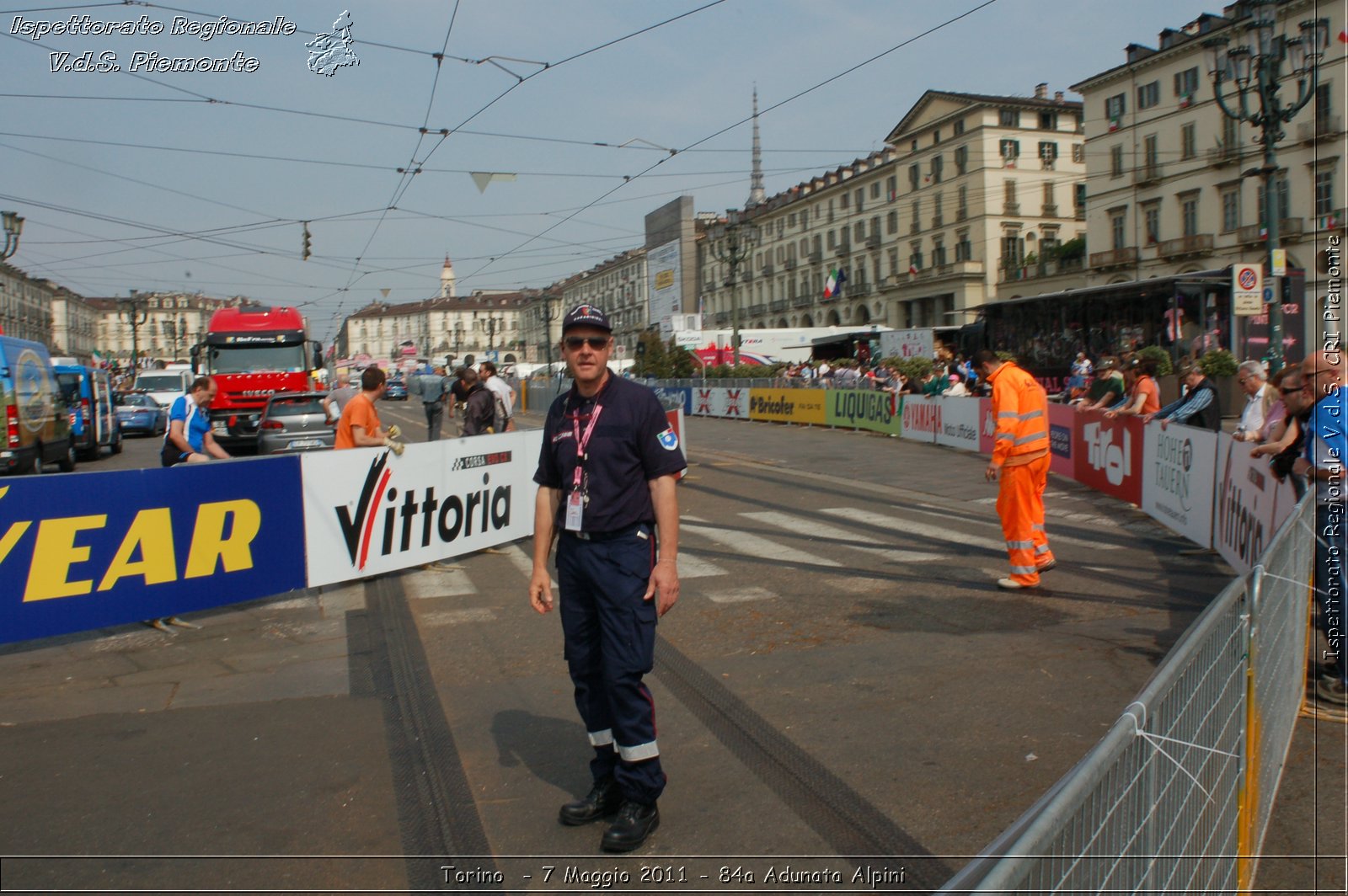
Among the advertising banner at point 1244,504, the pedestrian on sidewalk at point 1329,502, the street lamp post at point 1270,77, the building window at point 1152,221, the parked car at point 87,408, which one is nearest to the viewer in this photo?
the pedestrian on sidewalk at point 1329,502

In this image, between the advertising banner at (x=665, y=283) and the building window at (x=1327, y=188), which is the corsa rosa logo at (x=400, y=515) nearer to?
the building window at (x=1327, y=188)

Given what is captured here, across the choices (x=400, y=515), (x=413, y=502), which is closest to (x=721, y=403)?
(x=413, y=502)

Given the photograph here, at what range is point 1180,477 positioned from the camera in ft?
36.8

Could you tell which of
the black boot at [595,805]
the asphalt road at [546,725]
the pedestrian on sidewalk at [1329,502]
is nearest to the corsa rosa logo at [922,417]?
the asphalt road at [546,725]

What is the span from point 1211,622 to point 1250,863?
1088mm

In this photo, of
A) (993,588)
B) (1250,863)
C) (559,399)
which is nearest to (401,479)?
(993,588)

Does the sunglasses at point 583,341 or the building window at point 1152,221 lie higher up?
the building window at point 1152,221

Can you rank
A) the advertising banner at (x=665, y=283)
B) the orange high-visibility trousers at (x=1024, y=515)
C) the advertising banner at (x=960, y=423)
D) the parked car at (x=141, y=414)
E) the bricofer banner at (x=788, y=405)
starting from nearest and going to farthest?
the orange high-visibility trousers at (x=1024, y=515)
the advertising banner at (x=960, y=423)
the bricofer banner at (x=788, y=405)
the parked car at (x=141, y=414)
the advertising banner at (x=665, y=283)

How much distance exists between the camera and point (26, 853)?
4012 millimetres

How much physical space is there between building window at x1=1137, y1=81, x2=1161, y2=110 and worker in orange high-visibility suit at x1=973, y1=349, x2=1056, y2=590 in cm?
5126

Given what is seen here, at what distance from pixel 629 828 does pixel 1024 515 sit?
542 centimetres

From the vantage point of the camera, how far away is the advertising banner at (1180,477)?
10.2m

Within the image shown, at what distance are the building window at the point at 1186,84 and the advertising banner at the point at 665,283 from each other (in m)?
32.8

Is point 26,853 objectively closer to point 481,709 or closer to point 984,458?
point 481,709
